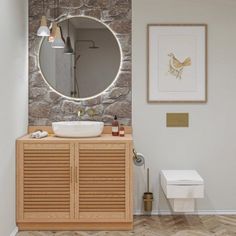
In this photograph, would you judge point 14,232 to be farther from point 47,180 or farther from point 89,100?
point 89,100

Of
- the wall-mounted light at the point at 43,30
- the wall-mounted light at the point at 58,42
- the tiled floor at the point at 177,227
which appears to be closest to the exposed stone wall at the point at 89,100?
the wall-mounted light at the point at 58,42

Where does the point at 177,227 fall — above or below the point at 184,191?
below

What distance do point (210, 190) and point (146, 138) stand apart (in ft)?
2.89

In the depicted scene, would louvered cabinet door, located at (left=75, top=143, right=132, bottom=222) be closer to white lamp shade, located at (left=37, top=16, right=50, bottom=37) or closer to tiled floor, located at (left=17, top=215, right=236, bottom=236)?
tiled floor, located at (left=17, top=215, right=236, bottom=236)

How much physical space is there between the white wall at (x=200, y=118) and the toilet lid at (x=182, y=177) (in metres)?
0.20

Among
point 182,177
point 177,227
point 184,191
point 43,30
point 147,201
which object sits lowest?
point 177,227

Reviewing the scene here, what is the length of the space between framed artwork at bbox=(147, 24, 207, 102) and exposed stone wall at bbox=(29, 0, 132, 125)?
0.86 ft

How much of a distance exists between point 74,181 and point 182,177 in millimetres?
1028

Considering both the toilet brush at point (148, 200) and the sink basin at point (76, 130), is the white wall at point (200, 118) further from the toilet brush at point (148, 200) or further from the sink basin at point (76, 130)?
the sink basin at point (76, 130)

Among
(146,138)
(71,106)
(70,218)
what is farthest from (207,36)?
(70,218)

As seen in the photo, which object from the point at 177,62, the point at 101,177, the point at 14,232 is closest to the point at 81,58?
the point at 177,62

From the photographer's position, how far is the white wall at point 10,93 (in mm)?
3508

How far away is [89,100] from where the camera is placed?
4566 millimetres

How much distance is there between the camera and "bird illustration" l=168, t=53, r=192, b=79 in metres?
4.55
